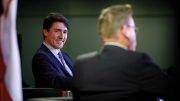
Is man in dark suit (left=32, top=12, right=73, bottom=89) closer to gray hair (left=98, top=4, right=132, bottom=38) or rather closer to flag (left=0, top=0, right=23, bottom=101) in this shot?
flag (left=0, top=0, right=23, bottom=101)

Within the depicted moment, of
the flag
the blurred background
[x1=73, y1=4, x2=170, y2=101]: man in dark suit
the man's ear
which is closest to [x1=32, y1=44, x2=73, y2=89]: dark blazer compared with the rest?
the flag

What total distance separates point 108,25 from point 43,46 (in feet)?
2.84

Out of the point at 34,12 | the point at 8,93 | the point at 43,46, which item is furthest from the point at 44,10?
the point at 8,93

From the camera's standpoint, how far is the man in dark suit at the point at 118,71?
1.69 metres

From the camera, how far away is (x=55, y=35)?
2578mm

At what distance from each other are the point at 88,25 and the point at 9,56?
10.9 ft

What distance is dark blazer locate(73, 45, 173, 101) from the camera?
168cm

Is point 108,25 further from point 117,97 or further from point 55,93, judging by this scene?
point 55,93

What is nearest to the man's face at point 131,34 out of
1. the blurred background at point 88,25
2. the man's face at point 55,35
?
the man's face at point 55,35

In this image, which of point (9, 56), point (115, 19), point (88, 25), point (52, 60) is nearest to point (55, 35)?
point (52, 60)

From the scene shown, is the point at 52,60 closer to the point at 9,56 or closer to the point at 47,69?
the point at 47,69

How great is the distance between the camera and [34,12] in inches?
198

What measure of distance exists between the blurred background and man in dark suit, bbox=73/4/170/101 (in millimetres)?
3020

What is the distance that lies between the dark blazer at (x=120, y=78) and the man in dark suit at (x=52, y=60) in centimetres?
39
